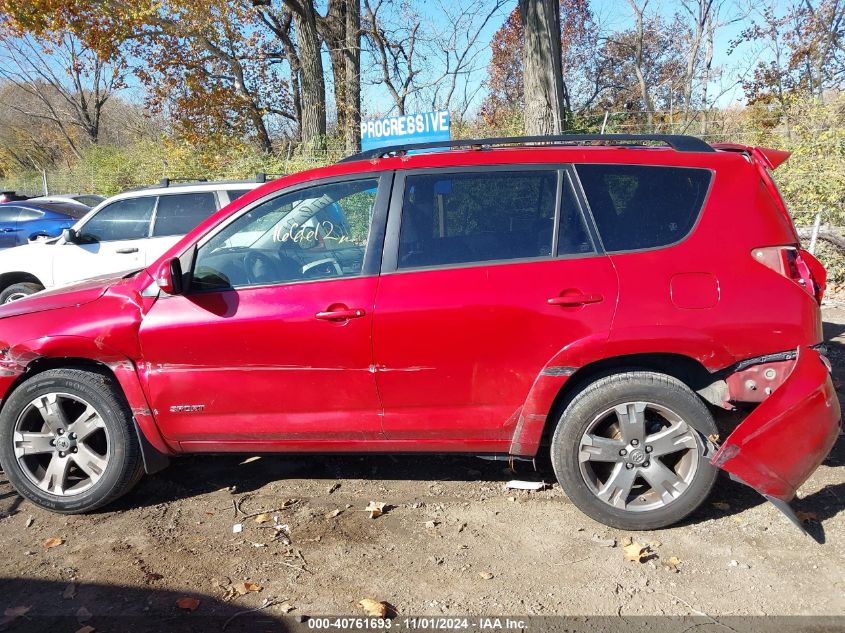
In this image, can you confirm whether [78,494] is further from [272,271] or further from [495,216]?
[495,216]

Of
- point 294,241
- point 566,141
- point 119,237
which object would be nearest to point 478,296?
→ point 294,241

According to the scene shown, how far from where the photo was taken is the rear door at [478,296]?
326cm

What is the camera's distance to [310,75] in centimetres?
1662

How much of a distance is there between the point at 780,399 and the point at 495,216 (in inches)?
64.3

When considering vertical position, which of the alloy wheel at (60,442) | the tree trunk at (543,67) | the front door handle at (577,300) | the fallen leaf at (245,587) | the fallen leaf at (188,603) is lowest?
the fallen leaf at (188,603)

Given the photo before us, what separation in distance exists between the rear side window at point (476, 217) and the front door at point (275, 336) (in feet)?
0.59

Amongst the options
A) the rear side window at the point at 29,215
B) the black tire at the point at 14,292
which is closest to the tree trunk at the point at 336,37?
the rear side window at the point at 29,215

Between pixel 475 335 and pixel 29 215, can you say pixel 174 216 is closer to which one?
pixel 475 335

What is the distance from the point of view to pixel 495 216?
3.43 m

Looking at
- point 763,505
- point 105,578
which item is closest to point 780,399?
point 763,505

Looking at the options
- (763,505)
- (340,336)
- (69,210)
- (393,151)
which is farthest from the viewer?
(69,210)

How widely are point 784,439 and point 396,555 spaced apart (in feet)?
6.32

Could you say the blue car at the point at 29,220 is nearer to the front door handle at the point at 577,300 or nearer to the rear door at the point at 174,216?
the rear door at the point at 174,216

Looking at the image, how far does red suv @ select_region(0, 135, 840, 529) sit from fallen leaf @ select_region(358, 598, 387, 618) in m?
0.88
